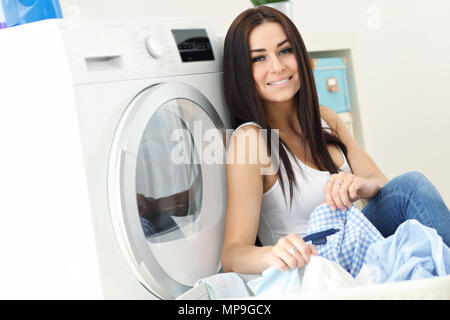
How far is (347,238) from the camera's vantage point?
124 centimetres

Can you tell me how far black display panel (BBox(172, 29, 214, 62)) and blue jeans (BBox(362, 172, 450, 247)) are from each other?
1.79 feet

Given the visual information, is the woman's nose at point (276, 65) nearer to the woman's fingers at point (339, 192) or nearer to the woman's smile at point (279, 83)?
the woman's smile at point (279, 83)

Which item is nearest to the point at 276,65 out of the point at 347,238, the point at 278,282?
the point at 347,238

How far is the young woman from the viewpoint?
4.25ft

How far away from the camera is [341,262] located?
122cm

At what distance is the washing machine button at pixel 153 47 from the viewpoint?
1.24m

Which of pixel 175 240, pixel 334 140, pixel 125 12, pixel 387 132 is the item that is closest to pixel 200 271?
pixel 175 240

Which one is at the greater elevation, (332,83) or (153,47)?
(153,47)

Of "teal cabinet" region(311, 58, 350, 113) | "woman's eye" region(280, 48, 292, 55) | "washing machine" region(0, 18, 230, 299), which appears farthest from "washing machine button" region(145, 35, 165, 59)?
"teal cabinet" region(311, 58, 350, 113)

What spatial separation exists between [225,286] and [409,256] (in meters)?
0.38

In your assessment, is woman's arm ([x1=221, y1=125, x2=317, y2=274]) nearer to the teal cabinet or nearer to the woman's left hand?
the woman's left hand

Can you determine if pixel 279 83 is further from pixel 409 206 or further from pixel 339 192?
pixel 409 206

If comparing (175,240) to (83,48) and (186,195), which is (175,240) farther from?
(83,48)

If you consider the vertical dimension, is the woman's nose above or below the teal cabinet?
above
